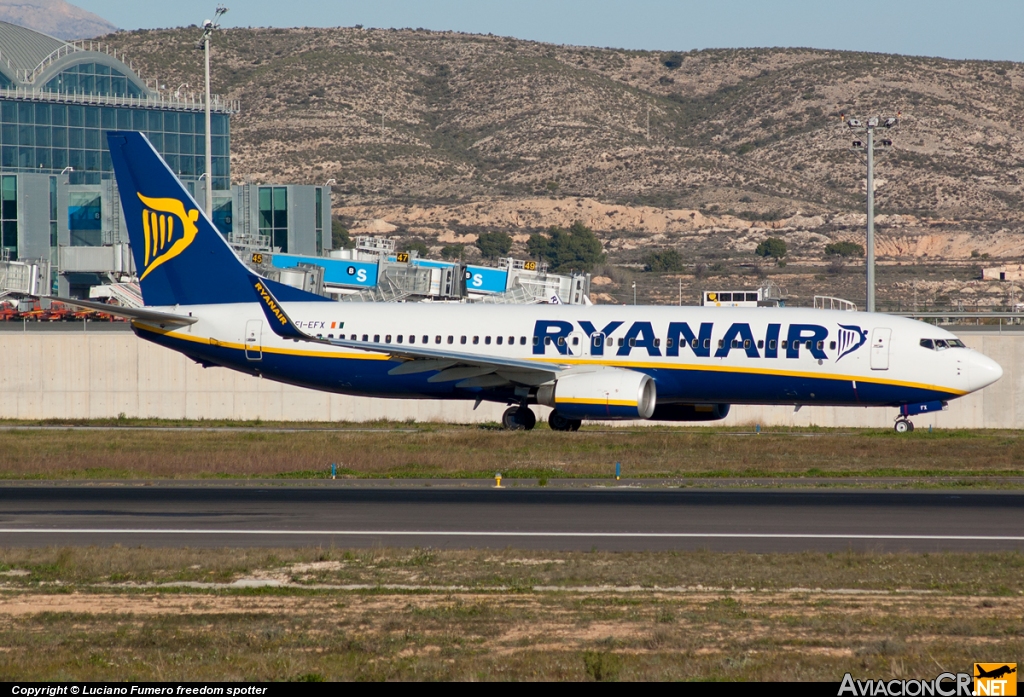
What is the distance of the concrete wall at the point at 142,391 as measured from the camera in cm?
4994

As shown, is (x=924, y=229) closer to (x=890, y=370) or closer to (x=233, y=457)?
(x=890, y=370)

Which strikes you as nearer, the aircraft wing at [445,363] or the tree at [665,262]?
the aircraft wing at [445,363]

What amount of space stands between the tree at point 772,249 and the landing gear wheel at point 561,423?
93455mm

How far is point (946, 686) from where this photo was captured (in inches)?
413

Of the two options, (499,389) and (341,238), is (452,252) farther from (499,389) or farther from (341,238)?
(499,389)

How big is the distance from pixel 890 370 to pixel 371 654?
28054 mm

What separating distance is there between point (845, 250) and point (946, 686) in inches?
4955

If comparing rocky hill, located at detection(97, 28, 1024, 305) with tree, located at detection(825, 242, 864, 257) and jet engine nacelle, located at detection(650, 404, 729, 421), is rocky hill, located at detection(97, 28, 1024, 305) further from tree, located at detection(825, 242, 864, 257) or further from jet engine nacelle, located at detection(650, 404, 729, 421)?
jet engine nacelle, located at detection(650, 404, 729, 421)

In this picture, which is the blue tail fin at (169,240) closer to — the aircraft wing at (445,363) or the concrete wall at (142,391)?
the aircraft wing at (445,363)

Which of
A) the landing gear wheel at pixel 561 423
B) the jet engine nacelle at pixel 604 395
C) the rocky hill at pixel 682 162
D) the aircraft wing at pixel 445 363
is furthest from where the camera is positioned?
the rocky hill at pixel 682 162

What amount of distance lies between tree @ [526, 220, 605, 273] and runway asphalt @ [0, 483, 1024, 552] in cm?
10260

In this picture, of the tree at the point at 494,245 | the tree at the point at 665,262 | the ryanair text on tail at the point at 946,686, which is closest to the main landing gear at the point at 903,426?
the ryanair text on tail at the point at 946,686

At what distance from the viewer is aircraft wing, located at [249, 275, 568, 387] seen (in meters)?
37.8

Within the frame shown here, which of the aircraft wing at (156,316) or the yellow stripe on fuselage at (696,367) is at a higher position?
the aircraft wing at (156,316)
